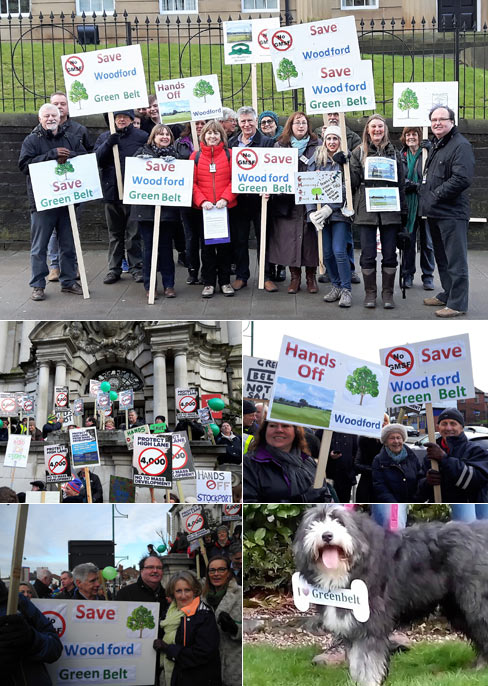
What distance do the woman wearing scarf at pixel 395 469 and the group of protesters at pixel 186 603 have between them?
1.08m

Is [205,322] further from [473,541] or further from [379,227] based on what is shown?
[379,227]

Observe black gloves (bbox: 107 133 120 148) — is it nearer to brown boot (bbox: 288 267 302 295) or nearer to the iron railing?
brown boot (bbox: 288 267 302 295)

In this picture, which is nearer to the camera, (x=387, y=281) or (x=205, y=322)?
(x=205, y=322)

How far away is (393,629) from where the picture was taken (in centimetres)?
694

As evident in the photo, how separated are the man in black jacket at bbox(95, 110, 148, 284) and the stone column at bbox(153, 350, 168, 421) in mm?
3848

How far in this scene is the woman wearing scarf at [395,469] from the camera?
279 inches

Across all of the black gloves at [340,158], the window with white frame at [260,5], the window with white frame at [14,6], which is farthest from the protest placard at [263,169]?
the window with white frame at [14,6]

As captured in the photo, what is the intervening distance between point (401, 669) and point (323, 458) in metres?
1.49

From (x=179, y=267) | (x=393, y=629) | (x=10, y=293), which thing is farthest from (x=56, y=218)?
(x=393, y=629)

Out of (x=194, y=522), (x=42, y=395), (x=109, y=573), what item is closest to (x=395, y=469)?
(x=194, y=522)

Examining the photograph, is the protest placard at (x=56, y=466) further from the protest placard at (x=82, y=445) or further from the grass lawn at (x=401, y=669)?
the grass lawn at (x=401, y=669)

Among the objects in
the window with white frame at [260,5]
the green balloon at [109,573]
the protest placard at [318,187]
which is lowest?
the green balloon at [109,573]

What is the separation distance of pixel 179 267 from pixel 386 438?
5.52 m

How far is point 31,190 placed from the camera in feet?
35.0
